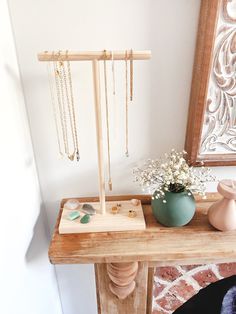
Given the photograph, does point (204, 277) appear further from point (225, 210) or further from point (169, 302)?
point (225, 210)

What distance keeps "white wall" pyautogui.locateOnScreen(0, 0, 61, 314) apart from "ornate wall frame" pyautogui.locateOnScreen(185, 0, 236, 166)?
543 mm

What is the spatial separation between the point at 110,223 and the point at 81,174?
0.22 meters

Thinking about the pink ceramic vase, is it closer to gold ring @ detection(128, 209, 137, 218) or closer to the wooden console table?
the wooden console table

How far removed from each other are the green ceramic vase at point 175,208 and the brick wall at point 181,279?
11.1 inches

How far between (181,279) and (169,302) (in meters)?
0.14

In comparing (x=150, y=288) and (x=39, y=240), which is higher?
(x=39, y=240)

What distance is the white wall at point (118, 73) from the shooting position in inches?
27.7

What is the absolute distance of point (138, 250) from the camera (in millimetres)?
733

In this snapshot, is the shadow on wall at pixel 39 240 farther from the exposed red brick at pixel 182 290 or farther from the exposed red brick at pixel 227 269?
the exposed red brick at pixel 227 269

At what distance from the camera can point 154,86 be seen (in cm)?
80

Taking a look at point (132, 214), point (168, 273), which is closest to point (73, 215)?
point (132, 214)

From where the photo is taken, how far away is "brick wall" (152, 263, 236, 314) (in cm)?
97

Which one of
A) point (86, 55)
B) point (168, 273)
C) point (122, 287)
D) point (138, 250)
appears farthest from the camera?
point (168, 273)

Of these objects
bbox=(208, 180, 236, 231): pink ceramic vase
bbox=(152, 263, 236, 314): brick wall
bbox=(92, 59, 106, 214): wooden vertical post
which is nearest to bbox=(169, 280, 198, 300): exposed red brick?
bbox=(152, 263, 236, 314): brick wall
